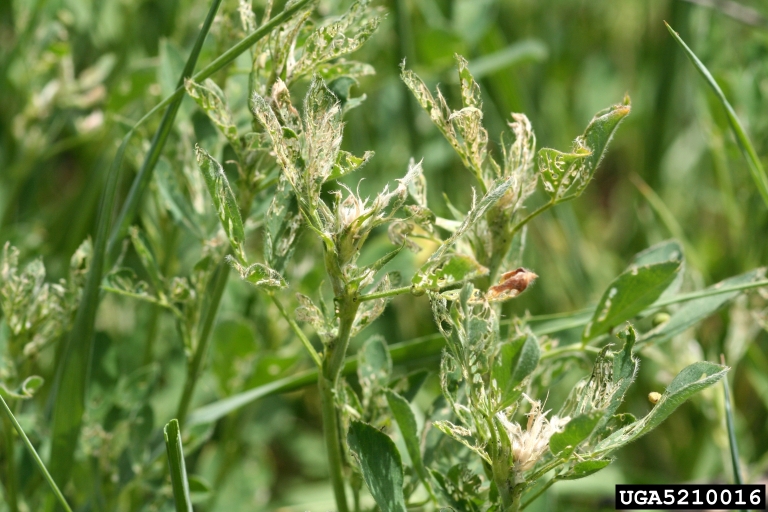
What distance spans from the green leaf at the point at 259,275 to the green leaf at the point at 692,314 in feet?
1.40

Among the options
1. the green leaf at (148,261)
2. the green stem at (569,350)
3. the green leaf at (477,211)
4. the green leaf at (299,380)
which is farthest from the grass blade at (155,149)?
the green stem at (569,350)

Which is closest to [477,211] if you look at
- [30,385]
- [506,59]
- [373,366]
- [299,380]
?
[373,366]

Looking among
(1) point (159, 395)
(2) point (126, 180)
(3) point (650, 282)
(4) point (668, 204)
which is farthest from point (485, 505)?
(4) point (668, 204)

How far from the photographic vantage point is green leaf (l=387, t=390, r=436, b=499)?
2.38 ft

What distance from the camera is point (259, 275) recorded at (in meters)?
0.65

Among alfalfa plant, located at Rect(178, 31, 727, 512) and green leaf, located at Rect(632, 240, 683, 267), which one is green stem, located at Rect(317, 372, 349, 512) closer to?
alfalfa plant, located at Rect(178, 31, 727, 512)

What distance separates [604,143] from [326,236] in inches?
9.8

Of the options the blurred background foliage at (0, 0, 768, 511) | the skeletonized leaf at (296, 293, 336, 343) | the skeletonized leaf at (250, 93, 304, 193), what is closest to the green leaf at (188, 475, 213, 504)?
the blurred background foliage at (0, 0, 768, 511)

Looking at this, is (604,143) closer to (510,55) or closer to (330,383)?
(330,383)

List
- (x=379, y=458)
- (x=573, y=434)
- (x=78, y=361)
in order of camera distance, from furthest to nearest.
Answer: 1. (x=78, y=361)
2. (x=379, y=458)
3. (x=573, y=434)

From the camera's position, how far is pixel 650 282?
2.72 feet

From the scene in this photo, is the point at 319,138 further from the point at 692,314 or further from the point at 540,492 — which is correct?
the point at 692,314

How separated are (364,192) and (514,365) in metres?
0.97

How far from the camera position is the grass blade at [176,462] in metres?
0.66
